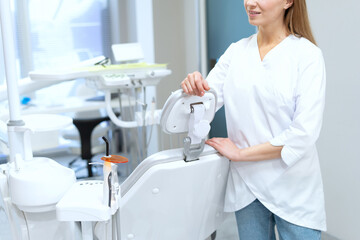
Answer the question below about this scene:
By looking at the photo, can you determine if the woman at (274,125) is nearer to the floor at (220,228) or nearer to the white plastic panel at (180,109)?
the white plastic panel at (180,109)

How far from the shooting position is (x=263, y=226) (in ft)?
4.60

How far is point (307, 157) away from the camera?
1349 millimetres

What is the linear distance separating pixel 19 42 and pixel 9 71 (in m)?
3.22

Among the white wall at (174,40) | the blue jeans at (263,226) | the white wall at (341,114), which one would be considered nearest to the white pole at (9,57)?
the blue jeans at (263,226)

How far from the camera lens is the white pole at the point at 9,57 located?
128cm

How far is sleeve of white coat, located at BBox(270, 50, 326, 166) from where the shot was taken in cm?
123

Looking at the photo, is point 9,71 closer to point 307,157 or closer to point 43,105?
point 307,157

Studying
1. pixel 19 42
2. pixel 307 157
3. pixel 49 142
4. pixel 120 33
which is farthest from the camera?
pixel 120 33

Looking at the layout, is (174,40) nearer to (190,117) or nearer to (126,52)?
(126,52)

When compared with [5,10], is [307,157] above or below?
below

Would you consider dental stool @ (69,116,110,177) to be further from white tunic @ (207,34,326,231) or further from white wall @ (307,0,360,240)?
white tunic @ (207,34,326,231)

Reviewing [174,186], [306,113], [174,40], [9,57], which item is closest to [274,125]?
[306,113]

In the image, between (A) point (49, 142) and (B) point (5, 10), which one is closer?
(B) point (5, 10)

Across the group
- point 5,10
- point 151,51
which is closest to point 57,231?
point 5,10
